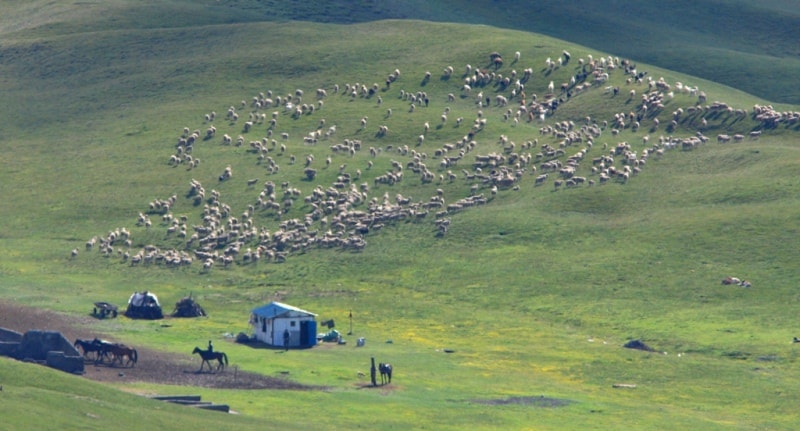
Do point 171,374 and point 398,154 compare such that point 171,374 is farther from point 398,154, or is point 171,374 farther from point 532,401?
point 398,154

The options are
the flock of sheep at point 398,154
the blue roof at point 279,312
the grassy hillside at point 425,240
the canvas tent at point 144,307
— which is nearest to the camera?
the grassy hillside at point 425,240

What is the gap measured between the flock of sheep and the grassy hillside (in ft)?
1.80

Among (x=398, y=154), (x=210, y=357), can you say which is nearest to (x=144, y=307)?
(x=210, y=357)

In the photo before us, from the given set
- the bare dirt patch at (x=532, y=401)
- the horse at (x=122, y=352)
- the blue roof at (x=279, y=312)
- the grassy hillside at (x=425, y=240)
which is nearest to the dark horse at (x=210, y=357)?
the grassy hillside at (x=425, y=240)

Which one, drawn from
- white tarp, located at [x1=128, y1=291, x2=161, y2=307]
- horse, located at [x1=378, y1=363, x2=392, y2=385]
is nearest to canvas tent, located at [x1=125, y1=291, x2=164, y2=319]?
white tarp, located at [x1=128, y1=291, x2=161, y2=307]

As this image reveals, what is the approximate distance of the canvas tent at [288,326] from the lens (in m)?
95.2

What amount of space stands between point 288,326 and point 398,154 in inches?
2308

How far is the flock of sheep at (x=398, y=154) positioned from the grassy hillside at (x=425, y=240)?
55 centimetres

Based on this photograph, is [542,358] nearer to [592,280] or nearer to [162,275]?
[592,280]

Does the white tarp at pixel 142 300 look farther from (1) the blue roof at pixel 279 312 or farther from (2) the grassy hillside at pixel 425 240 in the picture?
(1) the blue roof at pixel 279 312

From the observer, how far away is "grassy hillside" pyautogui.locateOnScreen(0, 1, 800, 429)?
270ft

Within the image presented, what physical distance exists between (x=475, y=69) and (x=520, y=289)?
216 ft

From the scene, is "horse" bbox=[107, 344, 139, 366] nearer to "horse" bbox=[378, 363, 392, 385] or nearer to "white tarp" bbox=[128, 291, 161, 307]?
"horse" bbox=[378, 363, 392, 385]

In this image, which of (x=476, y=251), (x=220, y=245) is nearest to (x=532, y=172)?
(x=476, y=251)
